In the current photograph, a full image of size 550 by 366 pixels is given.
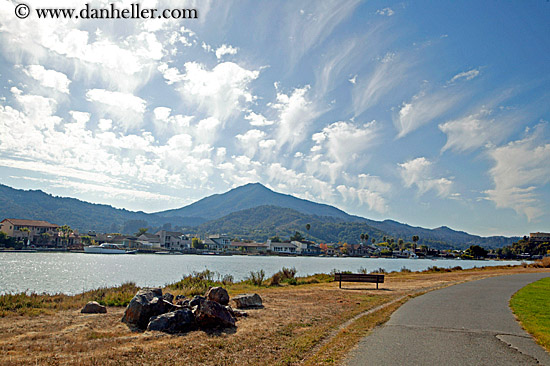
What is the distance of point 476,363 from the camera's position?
6.85 metres

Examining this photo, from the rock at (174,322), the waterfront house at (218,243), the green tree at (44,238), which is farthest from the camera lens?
the waterfront house at (218,243)

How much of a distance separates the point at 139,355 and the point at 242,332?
2.80m

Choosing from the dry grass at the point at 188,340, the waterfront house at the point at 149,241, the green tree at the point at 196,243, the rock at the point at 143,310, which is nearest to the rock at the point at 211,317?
the dry grass at the point at 188,340

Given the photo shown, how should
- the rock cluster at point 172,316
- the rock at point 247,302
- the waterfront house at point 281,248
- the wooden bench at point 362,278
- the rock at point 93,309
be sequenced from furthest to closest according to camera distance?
the waterfront house at point 281,248
the wooden bench at point 362,278
the rock at point 247,302
the rock at point 93,309
the rock cluster at point 172,316

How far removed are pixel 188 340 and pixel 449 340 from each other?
19.7ft

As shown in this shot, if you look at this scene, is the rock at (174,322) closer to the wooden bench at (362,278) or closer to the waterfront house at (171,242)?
the wooden bench at (362,278)

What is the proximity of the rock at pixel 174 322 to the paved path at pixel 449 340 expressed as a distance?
4.25 meters

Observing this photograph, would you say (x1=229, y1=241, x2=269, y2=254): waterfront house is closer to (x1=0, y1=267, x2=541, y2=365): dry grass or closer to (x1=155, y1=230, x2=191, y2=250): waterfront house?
(x1=155, y1=230, x2=191, y2=250): waterfront house

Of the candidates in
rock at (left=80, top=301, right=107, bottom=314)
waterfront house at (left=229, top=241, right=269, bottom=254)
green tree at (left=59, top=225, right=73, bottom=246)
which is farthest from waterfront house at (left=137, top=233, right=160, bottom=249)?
rock at (left=80, top=301, right=107, bottom=314)

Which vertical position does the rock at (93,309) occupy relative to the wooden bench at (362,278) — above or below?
below

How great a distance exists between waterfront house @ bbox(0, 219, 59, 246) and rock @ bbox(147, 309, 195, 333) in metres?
107

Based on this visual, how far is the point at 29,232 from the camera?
100 metres

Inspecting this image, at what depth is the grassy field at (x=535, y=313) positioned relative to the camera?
8.94 m

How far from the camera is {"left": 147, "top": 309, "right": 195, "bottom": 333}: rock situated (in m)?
9.14
